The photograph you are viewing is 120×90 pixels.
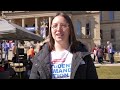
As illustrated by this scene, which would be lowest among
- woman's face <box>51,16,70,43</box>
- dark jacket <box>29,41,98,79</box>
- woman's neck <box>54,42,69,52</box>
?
Answer: dark jacket <box>29,41,98,79</box>

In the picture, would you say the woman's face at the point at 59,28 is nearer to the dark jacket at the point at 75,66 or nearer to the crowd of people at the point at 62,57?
the crowd of people at the point at 62,57

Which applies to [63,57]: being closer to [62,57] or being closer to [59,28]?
[62,57]

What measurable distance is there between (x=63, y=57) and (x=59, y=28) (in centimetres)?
21

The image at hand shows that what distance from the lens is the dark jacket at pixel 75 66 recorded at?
91.1 inches

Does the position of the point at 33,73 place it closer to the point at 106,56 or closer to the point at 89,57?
the point at 89,57

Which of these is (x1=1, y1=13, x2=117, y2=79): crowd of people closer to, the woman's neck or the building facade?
the woman's neck

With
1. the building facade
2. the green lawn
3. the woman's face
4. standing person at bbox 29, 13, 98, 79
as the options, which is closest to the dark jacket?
standing person at bbox 29, 13, 98, 79

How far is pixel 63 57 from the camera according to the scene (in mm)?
2428

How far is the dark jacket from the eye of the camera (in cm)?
231

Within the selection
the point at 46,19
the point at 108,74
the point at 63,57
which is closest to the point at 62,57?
the point at 63,57

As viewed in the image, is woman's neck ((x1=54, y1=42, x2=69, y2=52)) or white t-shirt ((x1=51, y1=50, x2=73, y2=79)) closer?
white t-shirt ((x1=51, y1=50, x2=73, y2=79))

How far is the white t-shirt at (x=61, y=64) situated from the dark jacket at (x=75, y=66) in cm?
3
